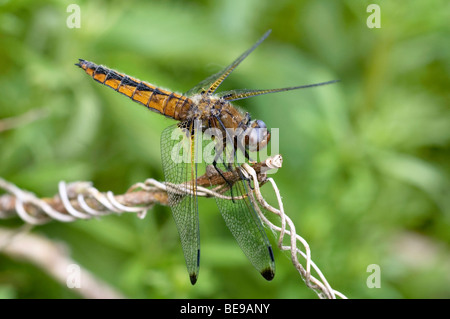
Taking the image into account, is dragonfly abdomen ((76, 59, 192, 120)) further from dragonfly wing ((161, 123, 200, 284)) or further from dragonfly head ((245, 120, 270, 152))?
dragonfly head ((245, 120, 270, 152))

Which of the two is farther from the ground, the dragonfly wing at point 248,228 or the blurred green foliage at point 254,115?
the blurred green foliage at point 254,115

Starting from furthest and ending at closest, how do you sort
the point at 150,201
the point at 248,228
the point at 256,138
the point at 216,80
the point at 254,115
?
the point at 254,115 → the point at 216,80 → the point at 256,138 → the point at 248,228 → the point at 150,201

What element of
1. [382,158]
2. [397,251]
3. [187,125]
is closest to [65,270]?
[187,125]

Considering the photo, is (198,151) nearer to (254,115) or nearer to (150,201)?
(150,201)

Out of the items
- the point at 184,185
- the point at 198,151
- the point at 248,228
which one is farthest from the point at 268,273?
the point at 198,151

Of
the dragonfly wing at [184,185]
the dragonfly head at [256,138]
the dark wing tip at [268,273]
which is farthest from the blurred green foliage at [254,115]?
the dragonfly head at [256,138]

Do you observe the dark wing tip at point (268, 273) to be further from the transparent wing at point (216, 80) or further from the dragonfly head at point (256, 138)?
the transparent wing at point (216, 80)

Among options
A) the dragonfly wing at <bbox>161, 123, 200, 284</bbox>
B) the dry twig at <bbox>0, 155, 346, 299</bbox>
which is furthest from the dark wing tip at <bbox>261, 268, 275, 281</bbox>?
the dragonfly wing at <bbox>161, 123, 200, 284</bbox>
